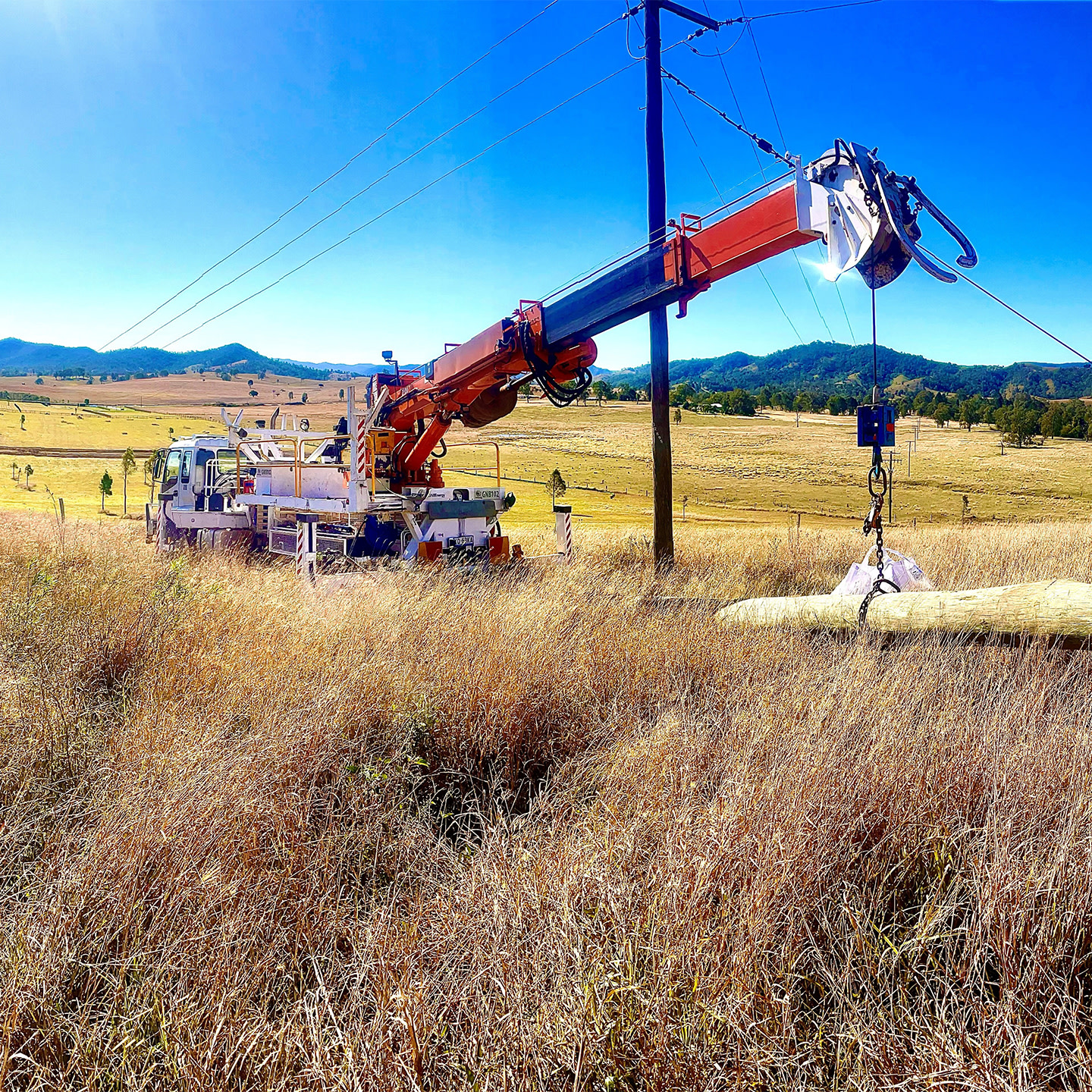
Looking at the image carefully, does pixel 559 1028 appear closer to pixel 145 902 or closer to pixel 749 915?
pixel 749 915

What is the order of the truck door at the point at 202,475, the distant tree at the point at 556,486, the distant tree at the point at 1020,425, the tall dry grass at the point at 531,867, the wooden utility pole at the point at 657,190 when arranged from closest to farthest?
the tall dry grass at the point at 531,867 < the wooden utility pole at the point at 657,190 < the truck door at the point at 202,475 < the distant tree at the point at 556,486 < the distant tree at the point at 1020,425

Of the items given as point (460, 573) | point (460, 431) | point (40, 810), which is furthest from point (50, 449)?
point (40, 810)

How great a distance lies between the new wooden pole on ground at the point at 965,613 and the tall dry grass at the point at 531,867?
0.93 ft

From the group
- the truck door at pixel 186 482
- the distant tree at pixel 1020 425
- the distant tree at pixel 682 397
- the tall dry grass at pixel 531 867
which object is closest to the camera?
the tall dry grass at pixel 531 867

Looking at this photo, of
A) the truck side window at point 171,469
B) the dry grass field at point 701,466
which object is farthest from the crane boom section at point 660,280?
the truck side window at point 171,469

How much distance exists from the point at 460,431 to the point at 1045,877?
379 feet

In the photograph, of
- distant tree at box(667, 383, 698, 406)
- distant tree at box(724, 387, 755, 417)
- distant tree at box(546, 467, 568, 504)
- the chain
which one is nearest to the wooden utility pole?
the chain

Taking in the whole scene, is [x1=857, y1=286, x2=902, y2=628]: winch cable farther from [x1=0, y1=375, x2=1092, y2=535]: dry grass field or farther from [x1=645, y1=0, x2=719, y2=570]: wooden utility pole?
[x1=0, y1=375, x2=1092, y2=535]: dry grass field

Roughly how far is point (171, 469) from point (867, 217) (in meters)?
14.0

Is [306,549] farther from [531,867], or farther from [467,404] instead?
[531,867]

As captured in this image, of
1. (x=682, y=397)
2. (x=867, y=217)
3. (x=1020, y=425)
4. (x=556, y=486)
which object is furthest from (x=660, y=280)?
(x=682, y=397)

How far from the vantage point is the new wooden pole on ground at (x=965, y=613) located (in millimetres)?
5430

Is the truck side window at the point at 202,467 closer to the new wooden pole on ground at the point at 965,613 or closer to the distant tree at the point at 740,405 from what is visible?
the new wooden pole on ground at the point at 965,613

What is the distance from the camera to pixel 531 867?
2781 millimetres
